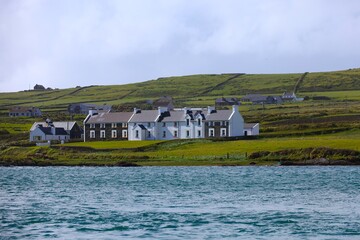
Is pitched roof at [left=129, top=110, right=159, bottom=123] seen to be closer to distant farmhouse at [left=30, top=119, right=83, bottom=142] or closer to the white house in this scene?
distant farmhouse at [left=30, top=119, right=83, bottom=142]

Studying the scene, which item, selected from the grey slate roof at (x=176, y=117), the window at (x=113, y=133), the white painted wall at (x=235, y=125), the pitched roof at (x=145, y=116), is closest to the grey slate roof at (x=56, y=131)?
the window at (x=113, y=133)

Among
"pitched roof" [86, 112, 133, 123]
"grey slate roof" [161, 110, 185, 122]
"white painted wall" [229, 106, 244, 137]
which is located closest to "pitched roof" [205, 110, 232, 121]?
"white painted wall" [229, 106, 244, 137]

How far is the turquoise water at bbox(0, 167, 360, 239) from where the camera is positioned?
38.8m

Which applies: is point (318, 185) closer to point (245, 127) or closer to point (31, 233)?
point (31, 233)

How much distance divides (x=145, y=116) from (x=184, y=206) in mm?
95056

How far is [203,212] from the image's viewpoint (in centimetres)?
4612

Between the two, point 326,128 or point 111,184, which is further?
point 326,128

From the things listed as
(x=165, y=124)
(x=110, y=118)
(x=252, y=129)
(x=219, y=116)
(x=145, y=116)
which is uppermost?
(x=145, y=116)

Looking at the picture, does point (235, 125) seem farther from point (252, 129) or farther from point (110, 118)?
point (110, 118)

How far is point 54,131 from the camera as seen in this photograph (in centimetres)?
14850

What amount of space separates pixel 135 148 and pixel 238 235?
7858 centimetres

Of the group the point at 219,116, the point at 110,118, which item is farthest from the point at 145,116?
the point at 219,116

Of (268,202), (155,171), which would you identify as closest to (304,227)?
(268,202)

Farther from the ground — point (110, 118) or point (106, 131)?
point (110, 118)
